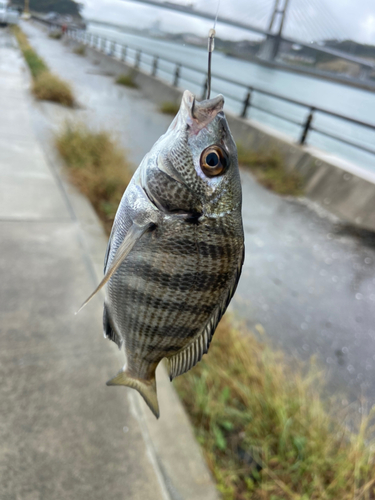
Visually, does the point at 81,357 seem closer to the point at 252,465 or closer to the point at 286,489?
the point at 252,465

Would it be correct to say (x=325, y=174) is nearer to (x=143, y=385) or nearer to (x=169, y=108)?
(x=169, y=108)

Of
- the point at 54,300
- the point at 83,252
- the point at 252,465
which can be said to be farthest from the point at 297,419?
the point at 83,252

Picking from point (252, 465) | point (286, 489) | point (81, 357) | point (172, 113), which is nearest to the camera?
point (286, 489)

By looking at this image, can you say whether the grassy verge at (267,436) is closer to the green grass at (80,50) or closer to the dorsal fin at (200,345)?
the dorsal fin at (200,345)

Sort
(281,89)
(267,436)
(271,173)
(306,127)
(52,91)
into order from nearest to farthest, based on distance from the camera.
Result: (267,436) < (306,127) < (271,173) < (52,91) < (281,89)

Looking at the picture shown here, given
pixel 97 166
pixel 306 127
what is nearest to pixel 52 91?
pixel 97 166

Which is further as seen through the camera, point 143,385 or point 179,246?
point 143,385

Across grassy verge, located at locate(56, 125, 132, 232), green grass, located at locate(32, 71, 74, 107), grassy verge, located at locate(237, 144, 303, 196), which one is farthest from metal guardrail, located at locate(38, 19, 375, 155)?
grassy verge, located at locate(56, 125, 132, 232)
